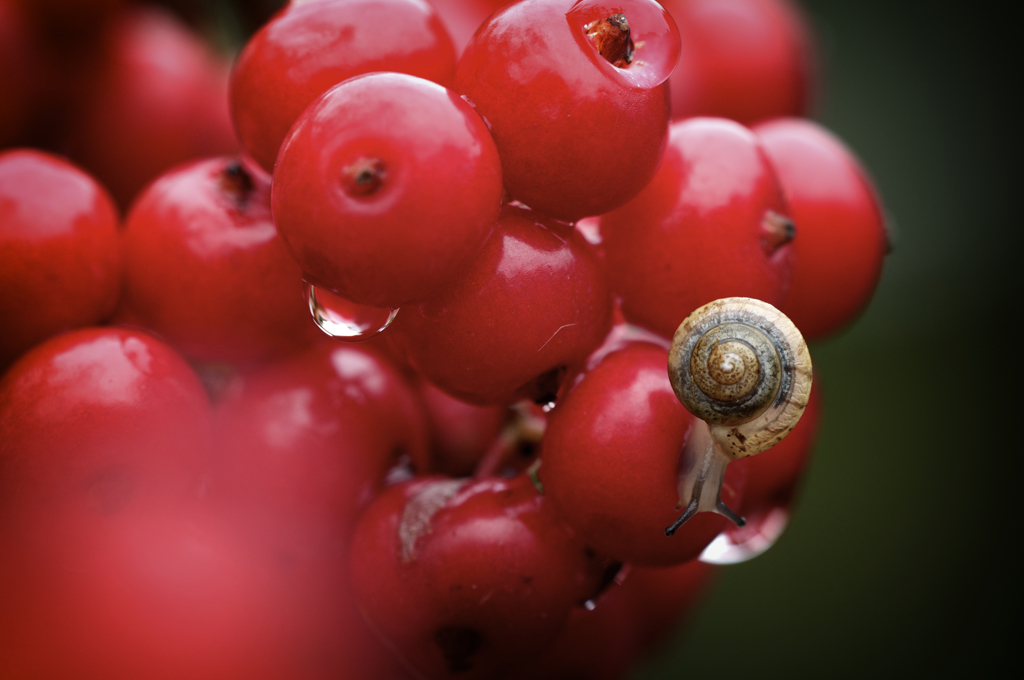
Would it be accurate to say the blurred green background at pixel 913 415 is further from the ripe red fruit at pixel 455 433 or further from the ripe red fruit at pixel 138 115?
the ripe red fruit at pixel 138 115

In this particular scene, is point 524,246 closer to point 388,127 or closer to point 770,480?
point 388,127

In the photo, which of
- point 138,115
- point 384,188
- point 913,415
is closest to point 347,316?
point 384,188

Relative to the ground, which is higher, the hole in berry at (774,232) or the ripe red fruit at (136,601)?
the hole in berry at (774,232)

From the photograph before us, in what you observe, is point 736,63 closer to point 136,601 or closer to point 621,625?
point 621,625

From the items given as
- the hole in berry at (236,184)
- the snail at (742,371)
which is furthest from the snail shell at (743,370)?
the hole in berry at (236,184)

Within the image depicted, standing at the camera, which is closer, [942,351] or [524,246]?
[524,246]

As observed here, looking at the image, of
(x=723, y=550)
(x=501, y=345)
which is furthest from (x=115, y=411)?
(x=723, y=550)
